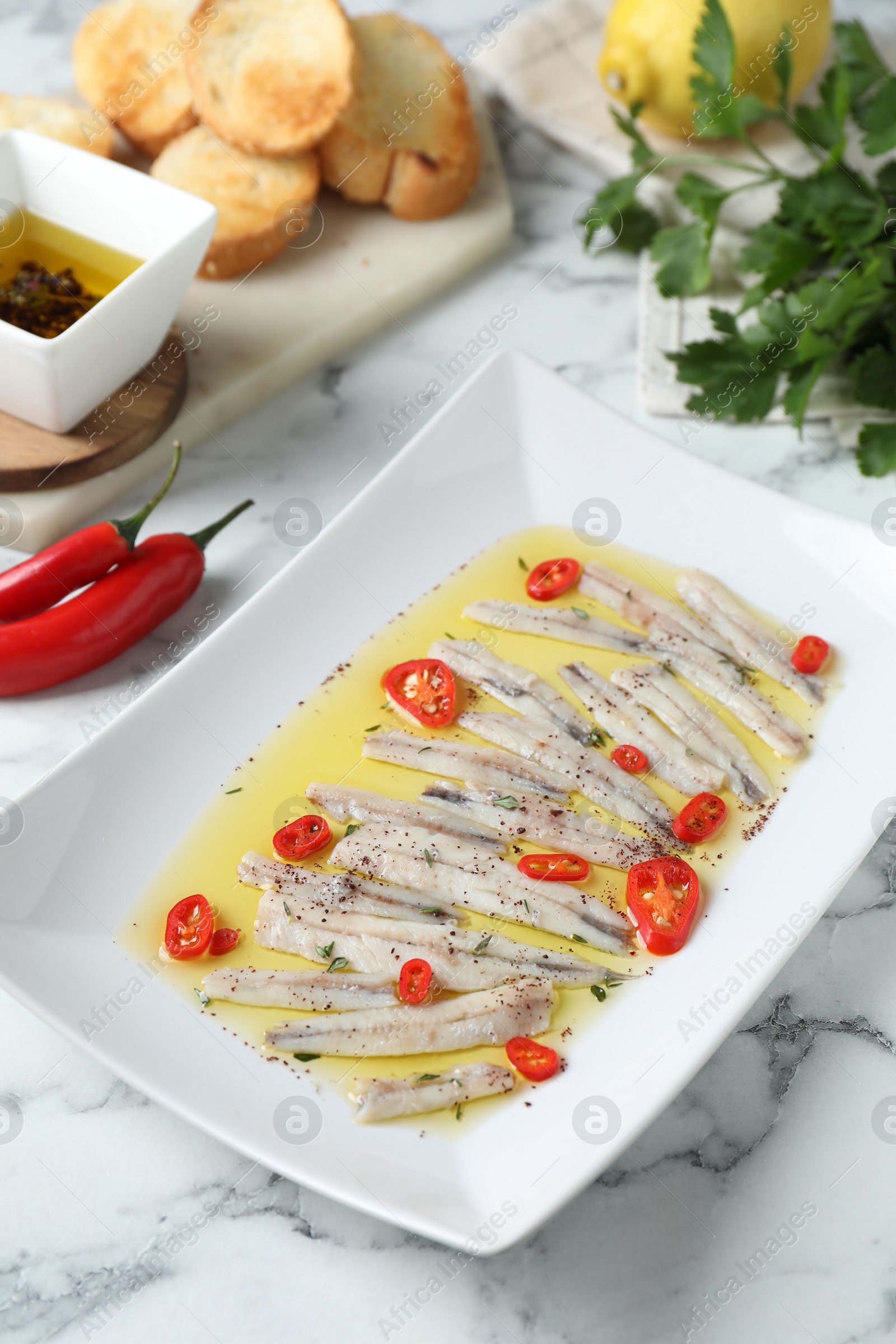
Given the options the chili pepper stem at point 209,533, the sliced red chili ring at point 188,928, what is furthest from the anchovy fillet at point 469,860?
the chili pepper stem at point 209,533

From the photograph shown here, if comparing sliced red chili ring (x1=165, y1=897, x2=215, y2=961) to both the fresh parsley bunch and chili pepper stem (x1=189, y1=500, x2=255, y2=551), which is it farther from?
the fresh parsley bunch

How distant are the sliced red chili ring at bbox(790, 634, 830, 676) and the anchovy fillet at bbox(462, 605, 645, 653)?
445mm

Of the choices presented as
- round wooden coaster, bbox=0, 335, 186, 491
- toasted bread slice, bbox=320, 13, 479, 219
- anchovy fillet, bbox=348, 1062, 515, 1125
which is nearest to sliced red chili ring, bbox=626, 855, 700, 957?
anchovy fillet, bbox=348, 1062, 515, 1125

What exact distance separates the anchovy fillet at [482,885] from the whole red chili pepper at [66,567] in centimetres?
120

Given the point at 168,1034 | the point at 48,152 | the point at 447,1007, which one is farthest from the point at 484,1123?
the point at 48,152

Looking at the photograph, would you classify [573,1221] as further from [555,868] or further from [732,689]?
[732,689]

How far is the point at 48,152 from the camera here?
3.77 m

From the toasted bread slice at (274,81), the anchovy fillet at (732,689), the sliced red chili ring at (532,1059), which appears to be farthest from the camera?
the toasted bread slice at (274,81)

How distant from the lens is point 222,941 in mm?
2707

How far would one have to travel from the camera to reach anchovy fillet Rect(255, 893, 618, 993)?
2.67 metres

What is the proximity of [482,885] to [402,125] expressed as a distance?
3.05 metres

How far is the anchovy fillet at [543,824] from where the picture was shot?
2936 millimetres

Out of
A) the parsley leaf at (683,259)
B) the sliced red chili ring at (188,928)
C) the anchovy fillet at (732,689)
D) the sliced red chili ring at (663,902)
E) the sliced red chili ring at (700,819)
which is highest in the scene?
the parsley leaf at (683,259)

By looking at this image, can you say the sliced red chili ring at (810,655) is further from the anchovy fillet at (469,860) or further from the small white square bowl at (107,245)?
the small white square bowl at (107,245)
